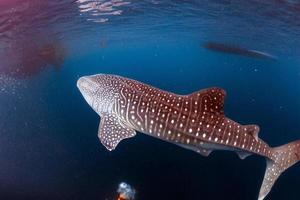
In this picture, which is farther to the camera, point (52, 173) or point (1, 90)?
point (1, 90)

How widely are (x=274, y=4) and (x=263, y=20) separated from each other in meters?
3.57

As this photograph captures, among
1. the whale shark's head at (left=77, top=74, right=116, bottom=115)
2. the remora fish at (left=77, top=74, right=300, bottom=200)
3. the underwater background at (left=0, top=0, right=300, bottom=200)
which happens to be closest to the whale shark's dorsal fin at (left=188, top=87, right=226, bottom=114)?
the remora fish at (left=77, top=74, right=300, bottom=200)

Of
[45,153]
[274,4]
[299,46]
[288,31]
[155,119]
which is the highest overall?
[274,4]

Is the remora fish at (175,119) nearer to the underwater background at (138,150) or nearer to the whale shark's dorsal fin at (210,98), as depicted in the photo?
the whale shark's dorsal fin at (210,98)

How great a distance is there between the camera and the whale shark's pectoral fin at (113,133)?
23.8ft

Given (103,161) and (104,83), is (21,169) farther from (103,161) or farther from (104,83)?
(104,83)

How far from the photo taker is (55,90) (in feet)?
285

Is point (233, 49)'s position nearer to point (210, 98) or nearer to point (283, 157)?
point (283, 157)

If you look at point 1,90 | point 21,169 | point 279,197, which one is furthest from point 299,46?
point 1,90

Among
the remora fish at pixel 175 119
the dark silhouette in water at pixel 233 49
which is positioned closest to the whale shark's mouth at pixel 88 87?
the remora fish at pixel 175 119

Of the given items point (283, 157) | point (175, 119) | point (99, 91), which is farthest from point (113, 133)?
point (283, 157)

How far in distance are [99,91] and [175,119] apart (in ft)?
6.97

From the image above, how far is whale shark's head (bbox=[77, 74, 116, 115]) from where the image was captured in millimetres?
7473

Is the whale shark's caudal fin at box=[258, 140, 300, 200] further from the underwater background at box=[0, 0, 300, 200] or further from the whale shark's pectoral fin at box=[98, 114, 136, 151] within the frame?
the underwater background at box=[0, 0, 300, 200]
